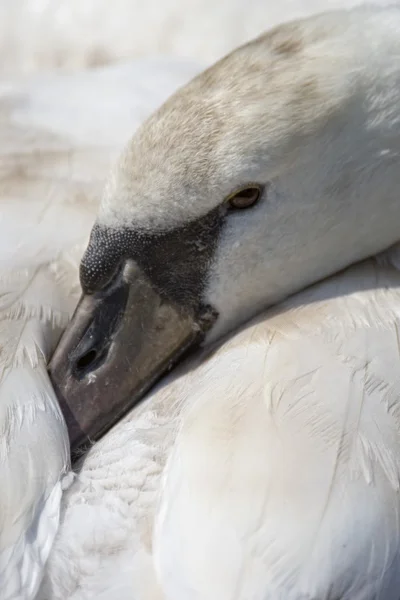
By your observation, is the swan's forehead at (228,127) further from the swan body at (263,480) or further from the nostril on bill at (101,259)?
the swan body at (263,480)

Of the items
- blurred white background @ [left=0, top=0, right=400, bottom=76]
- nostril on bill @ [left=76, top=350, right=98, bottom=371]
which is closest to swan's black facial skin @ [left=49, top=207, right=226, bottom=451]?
nostril on bill @ [left=76, top=350, right=98, bottom=371]

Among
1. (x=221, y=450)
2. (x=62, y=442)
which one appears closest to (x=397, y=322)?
(x=221, y=450)

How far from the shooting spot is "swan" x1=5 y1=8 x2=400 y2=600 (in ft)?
4.48

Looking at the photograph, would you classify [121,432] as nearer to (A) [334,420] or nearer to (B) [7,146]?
(A) [334,420]

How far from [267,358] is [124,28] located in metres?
1.14

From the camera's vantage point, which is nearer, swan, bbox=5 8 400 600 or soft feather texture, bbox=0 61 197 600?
swan, bbox=5 8 400 600

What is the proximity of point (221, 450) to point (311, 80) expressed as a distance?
49 centimetres

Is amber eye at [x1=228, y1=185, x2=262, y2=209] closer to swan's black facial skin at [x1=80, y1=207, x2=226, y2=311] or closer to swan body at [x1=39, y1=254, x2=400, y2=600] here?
swan's black facial skin at [x1=80, y1=207, x2=226, y2=311]

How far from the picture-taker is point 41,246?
5.78 feet

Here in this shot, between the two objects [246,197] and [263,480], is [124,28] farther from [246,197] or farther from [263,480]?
[263,480]

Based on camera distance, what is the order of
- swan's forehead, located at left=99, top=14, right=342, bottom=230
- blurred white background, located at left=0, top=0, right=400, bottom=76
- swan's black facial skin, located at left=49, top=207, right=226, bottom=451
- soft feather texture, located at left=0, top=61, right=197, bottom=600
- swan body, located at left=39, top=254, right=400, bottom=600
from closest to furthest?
swan body, located at left=39, top=254, right=400, bottom=600, soft feather texture, located at left=0, top=61, right=197, bottom=600, swan's forehead, located at left=99, top=14, right=342, bottom=230, swan's black facial skin, located at left=49, top=207, right=226, bottom=451, blurred white background, located at left=0, top=0, right=400, bottom=76

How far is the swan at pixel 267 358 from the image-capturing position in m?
1.37

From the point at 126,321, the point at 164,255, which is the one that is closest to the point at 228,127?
the point at 164,255

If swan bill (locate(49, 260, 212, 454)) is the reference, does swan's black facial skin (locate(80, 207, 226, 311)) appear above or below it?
above
